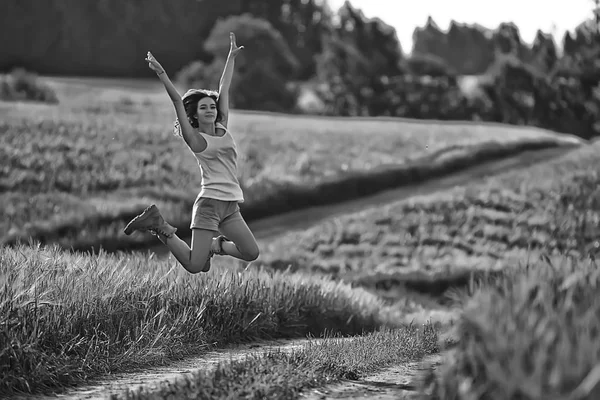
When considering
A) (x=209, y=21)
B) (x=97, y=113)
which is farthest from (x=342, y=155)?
(x=209, y=21)

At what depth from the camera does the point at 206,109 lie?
834 cm

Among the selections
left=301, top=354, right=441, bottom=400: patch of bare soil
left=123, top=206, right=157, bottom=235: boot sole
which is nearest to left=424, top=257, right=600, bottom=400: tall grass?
left=301, top=354, right=441, bottom=400: patch of bare soil

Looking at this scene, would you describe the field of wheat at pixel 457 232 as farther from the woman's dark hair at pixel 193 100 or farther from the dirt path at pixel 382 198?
the woman's dark hair at pixel 193 100

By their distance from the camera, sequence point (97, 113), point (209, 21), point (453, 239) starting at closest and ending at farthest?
point (453, 239), point (97, 113), point (209, 21)

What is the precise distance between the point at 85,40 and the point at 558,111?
3325cm

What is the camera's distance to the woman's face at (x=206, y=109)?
8328 mm

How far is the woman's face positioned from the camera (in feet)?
27.3

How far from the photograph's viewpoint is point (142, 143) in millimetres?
26156

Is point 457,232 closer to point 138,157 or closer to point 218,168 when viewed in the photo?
point 138,157

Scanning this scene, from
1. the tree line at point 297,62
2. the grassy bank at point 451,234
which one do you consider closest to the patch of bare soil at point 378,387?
the grassy bank at point 451,234

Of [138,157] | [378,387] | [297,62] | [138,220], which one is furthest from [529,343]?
[297,62]

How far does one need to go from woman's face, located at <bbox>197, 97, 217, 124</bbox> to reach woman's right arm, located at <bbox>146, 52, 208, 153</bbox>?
0.17m

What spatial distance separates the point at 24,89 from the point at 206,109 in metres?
32.3

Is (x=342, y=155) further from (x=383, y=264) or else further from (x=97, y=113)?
(x=97, y=113)
